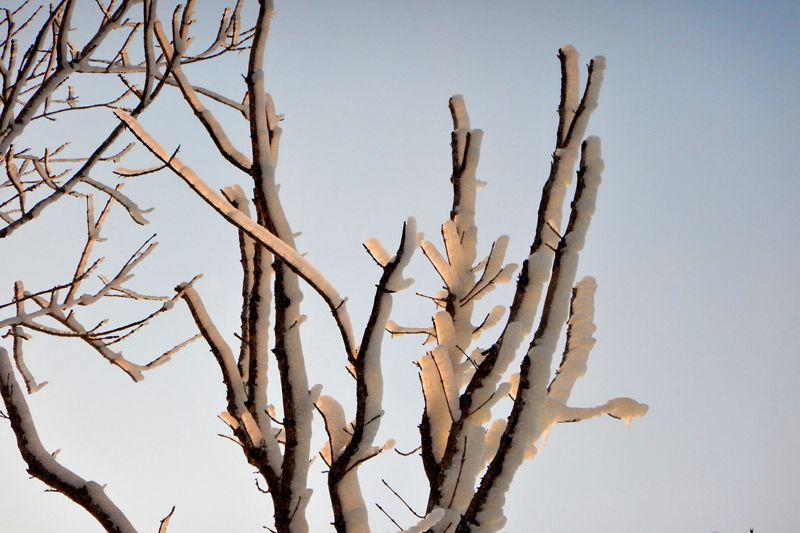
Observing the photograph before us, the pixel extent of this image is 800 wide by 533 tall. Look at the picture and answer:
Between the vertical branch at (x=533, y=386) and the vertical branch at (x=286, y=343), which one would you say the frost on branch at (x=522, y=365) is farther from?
the vertical branch at (x=286, y=343)

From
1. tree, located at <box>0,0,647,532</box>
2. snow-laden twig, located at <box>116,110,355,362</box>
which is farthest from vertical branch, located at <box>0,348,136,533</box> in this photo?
snow-laden twig, located at <box>116,110,355,362</box>

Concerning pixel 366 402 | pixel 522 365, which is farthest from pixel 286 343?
pixel 522 365

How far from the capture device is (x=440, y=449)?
4.47ft

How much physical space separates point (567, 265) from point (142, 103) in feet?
5.47

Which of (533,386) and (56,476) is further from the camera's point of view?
(56,476)

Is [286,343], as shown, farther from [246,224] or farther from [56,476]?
[56,476]

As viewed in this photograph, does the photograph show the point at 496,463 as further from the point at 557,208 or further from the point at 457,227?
the point at 457,227

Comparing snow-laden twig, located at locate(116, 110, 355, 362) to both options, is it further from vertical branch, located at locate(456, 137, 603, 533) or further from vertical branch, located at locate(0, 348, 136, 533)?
vertical branch, located at locate(0, 348, 136, 533)

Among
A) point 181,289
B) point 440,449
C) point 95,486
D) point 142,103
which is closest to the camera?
point 95,486

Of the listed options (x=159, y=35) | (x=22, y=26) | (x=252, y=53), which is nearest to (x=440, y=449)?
(x=252, y=53)

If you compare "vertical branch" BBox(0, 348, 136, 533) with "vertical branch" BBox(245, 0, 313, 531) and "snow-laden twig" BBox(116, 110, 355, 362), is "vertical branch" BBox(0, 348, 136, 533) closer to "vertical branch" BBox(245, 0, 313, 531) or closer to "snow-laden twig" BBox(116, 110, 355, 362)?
"vertical branch" BBox(245, 0, 313, 531)

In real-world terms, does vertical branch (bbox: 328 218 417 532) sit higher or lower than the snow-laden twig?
lower

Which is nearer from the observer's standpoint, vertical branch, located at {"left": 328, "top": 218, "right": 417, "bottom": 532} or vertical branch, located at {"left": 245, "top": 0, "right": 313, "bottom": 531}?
vertical branch, located at {"left": 328, "top": 218, "right": 417, "bottom": 532}

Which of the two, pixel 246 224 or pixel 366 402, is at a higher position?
pixel 246 224
